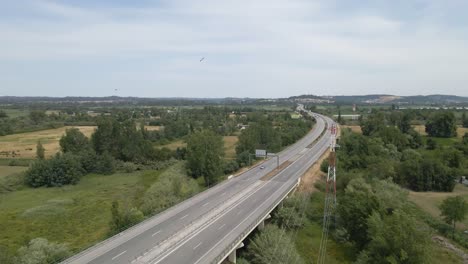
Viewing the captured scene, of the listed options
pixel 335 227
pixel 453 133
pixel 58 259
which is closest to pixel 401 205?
pixel 335 227

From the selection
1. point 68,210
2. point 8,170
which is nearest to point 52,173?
point 8,170

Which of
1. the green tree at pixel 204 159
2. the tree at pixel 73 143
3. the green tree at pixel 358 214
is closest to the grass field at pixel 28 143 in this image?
the tree at pixel 73 143

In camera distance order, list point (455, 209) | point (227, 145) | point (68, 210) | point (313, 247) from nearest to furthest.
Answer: point (313, 247)
point (455, 209)
point (68, 210)
point (227, 145)

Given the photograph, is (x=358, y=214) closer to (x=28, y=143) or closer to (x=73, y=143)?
(x=73, y=143)

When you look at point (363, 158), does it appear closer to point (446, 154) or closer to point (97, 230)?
point (446, 154)

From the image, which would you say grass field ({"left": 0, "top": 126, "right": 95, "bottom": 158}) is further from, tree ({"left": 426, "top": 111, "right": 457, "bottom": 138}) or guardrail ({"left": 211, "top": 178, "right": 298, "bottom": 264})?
tree ({"left": 426, "top": 111, "right": 457, "bottom": 138})

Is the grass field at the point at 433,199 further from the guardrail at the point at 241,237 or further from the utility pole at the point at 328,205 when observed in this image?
the guardrail at the point at 241,237

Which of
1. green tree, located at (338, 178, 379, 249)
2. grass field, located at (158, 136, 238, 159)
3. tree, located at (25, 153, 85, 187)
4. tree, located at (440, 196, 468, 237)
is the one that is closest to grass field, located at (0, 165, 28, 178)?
tree, located at (25, 153, 85, 187)
